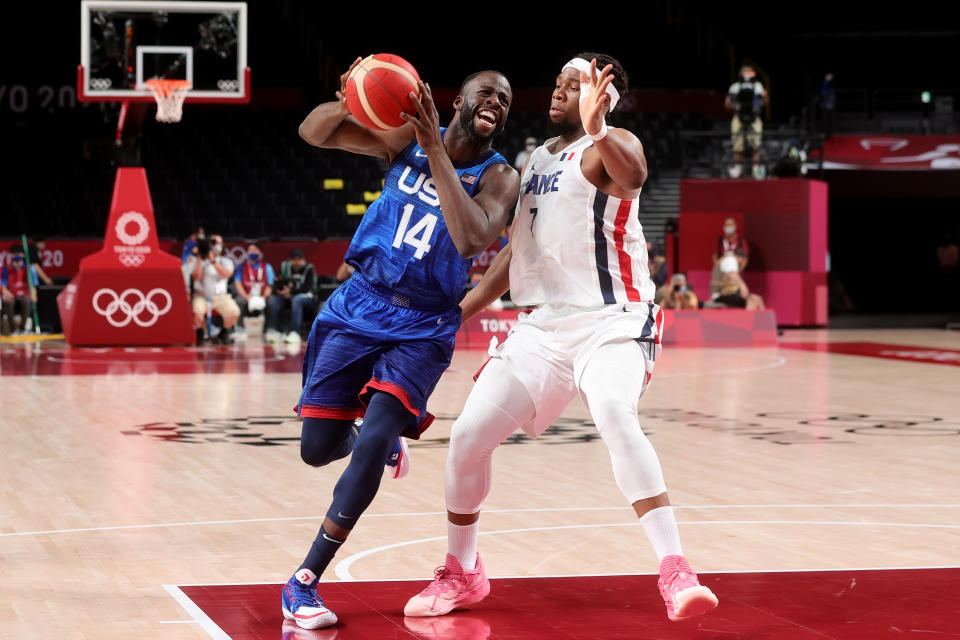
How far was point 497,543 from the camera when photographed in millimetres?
6016

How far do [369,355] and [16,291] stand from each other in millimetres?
16950

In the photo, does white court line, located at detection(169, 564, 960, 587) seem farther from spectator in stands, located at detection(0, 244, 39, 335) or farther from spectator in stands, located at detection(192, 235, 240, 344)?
spectator in stands, located at detection(0, 244, 39, 335)

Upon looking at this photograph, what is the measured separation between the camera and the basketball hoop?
680 inches

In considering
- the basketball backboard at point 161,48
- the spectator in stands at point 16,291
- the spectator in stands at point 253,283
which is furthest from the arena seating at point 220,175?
the basketball backboard at point 161,48

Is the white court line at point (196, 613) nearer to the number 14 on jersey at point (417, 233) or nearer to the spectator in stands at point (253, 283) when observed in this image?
the number 14 on jersey at point (417, 233)

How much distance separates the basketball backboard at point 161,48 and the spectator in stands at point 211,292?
2145 mm

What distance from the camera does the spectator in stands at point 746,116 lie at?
22.8 metres

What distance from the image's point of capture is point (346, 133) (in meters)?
4.94

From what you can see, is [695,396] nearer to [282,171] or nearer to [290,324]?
[290,324]

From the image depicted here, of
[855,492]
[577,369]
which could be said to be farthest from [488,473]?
[855,492]

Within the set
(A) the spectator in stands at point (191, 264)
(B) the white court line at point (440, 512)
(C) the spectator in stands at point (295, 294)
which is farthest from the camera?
(C) the spectator in stands at point (295, 294)

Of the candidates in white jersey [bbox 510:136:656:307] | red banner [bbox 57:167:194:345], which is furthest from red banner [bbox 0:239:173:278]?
white jersey [bbox 510:136:656:307]

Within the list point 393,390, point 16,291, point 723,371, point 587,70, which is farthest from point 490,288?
point 16,291

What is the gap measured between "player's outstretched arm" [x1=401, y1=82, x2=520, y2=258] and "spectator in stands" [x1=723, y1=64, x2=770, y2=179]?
1886 cm
